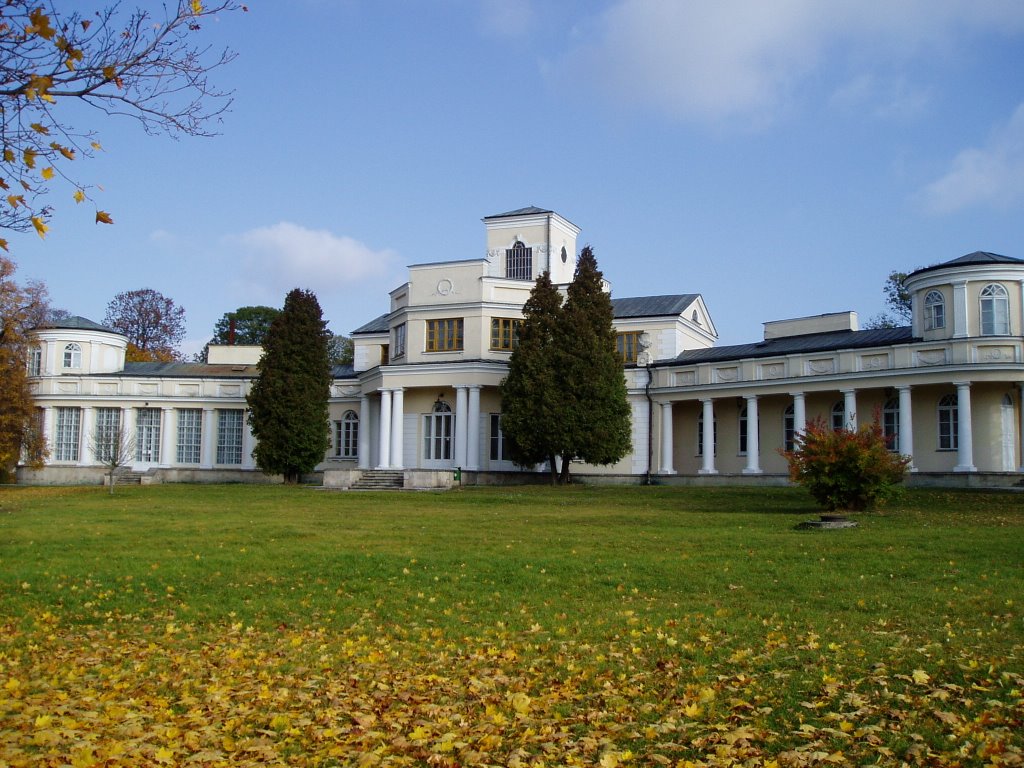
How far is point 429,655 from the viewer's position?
853cm

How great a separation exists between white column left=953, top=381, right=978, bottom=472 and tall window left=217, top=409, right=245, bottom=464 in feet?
114

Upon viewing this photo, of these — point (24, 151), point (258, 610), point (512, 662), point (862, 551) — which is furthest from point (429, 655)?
point (862, 551)

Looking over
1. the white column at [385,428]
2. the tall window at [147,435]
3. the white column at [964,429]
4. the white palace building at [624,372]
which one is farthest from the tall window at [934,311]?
the tall window at [147,435]

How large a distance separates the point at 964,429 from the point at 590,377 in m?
12.8

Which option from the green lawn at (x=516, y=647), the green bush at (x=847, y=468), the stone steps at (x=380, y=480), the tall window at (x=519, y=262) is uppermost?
the tall window at (x=519, y=262)

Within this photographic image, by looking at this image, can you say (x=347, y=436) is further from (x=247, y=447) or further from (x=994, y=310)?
(x=994, y=310)

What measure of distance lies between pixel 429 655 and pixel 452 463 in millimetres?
31378

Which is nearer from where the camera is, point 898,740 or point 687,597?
point 898,740

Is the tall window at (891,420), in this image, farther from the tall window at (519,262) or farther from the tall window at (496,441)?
the tall window at (519,262)

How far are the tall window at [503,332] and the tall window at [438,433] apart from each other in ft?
11.7

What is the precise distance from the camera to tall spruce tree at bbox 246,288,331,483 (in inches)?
1612

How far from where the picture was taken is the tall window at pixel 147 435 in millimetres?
49438

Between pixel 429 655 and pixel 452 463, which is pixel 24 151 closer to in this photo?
pixel 429 655

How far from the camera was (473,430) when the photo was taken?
125 feet
